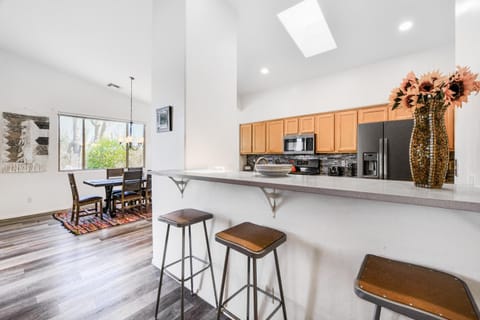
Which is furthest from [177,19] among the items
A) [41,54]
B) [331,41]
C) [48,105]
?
[48,105]

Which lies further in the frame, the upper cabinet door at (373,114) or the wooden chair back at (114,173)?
the wooden chair back at (114,173)

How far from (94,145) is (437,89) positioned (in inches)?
246

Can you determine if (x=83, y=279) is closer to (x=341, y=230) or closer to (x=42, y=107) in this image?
(x=341, y=230)

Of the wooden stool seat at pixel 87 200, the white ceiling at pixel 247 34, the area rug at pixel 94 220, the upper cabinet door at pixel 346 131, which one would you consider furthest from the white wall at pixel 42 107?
the upper cabinet door at pixel 346 131

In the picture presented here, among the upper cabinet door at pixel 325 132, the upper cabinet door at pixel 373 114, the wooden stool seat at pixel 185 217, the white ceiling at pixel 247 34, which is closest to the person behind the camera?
the wooden stool seat at pixel 185 217

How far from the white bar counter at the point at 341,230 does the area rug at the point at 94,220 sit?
9.51ft

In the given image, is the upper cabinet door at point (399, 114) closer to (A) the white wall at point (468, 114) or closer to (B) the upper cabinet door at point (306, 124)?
(B) the upper cabinet door at point (306, 124)

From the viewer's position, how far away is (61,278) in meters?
2.21

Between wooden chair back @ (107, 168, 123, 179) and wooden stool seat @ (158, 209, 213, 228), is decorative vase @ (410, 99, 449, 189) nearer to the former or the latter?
wooden stool seat @ (158, 209, 213, 228)

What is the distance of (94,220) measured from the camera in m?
4.07

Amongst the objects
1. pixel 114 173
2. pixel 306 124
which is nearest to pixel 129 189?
pixel 114 173

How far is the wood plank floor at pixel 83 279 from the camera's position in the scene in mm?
1762

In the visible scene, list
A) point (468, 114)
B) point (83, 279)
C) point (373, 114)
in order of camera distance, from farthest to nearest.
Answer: point (373, 114) → point (83, 279) → point (468, 114)

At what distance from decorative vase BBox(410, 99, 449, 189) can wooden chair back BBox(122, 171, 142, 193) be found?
4528 mm
